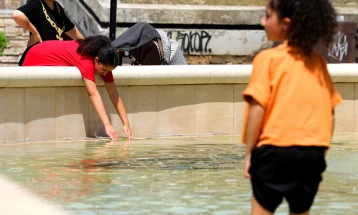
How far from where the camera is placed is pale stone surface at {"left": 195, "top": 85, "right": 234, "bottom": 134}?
1097 centimetres

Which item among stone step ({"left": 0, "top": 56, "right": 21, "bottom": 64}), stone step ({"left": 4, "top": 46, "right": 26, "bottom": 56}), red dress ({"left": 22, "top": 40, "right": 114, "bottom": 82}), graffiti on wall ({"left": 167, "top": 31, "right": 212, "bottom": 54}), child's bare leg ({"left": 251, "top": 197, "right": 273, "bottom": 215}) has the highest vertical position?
red dress ({"left": 22, "top": 40, "right": 114, "bottom": 82})

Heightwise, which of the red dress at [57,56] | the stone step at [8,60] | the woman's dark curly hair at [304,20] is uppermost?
the woman's dark curly hair at [304,20]

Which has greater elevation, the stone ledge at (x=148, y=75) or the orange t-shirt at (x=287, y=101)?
the orange t-shirt at (x=287, y=101)

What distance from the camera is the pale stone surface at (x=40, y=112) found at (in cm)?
1003

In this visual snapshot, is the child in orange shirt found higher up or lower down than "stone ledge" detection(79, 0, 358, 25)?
higher up

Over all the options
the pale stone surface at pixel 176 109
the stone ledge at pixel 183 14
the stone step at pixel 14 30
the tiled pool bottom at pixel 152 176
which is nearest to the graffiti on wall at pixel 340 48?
the stone ledge at pixel 183 14

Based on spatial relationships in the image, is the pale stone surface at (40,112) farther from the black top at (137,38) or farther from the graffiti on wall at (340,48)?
the graffiti on wall at (340,48)

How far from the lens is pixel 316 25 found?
475 centimetres

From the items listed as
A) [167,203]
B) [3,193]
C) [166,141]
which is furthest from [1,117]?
[3,193]

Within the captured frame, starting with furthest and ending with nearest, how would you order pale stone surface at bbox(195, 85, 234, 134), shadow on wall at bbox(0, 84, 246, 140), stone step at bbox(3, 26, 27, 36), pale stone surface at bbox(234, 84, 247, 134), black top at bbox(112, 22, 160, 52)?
stone step at bbox(3, 26, 27, 36), black top at bbox(112, 22, 160, 52), pale stone surface at bbox(234, 84, 247, 134), pale stone surface at bbox(195, 85, 234, 134), shadow on wall at bbox(0, 84, 246, 140)

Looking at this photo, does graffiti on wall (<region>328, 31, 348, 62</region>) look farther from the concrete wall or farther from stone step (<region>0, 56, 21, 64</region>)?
the concrete wall

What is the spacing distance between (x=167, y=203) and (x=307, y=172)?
2073 mm

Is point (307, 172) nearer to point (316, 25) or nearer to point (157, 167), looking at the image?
point (316, 25)

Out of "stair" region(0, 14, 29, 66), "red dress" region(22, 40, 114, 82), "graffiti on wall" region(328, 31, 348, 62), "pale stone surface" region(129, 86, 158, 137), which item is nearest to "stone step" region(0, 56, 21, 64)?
"stair" region(0, 14, 29, 66)
